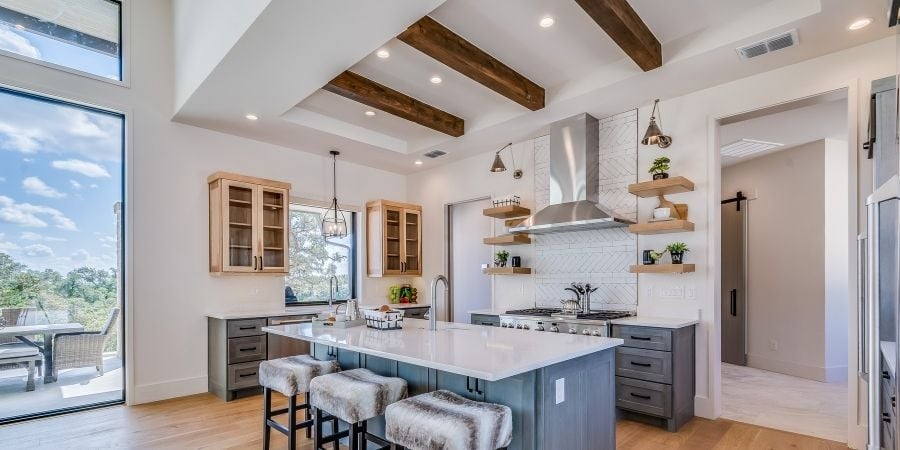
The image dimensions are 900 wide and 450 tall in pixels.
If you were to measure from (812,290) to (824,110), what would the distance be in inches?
87.2

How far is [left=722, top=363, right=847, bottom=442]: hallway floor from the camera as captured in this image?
12.1ft

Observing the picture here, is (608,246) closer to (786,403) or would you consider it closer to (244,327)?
(786,403)

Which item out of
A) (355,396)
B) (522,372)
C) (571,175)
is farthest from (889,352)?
(571,175)

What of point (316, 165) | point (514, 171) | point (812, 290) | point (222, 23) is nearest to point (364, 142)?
point (316, 165)

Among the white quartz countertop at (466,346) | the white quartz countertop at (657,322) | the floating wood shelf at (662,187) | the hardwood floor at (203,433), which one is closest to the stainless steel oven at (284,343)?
the hardwood floor at (203,433)

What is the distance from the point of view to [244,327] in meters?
4.64

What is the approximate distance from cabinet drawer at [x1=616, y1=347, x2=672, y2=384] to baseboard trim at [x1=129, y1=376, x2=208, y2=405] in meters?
4.07

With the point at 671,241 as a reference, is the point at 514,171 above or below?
above

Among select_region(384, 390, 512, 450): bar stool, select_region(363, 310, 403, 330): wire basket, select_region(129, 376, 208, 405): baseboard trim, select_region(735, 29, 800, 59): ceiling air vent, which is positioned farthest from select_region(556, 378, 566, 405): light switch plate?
select_region(129, 376, 208, 405): baseboard trim

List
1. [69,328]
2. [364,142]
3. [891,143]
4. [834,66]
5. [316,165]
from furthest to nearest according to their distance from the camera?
[316,165]
[364,142]
[69,328]
[834,66]
[891,143]

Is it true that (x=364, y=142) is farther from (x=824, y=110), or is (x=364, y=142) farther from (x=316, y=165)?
(x=824, y=110)

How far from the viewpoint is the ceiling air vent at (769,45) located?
312cm

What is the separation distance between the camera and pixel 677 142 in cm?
420

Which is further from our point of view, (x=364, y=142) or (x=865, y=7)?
(x=364, y=142)
